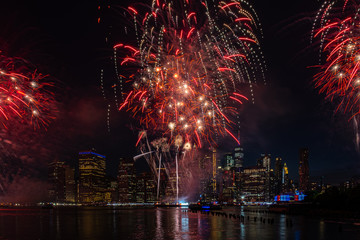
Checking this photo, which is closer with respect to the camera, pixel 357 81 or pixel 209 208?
pixel 357 81

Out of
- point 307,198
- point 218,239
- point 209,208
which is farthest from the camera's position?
point 209,208

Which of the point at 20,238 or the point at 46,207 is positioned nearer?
the point at 20,238

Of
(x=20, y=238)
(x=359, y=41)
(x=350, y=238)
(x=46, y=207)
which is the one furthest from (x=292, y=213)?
(x=46, y=207)

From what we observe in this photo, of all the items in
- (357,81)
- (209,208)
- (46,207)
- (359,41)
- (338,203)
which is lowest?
(46,207)

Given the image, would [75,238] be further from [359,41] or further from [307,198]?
[307,198]

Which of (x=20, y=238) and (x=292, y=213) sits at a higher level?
(x=20, y=238)

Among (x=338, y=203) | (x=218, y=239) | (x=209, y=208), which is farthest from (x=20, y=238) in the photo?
(x=209, y=208)

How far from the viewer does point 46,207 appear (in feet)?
494

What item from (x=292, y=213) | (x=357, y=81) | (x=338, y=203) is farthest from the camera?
(x=292, y=213)

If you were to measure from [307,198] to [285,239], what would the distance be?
56.9 metres

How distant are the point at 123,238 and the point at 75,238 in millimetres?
3669

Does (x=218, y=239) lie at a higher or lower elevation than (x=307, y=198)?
higher

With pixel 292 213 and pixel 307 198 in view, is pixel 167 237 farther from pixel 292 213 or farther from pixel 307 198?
pixel 307 198

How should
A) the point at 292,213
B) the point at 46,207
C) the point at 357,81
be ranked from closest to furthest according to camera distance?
the point at 357,81
the point at 292,213
the point at 46,207
